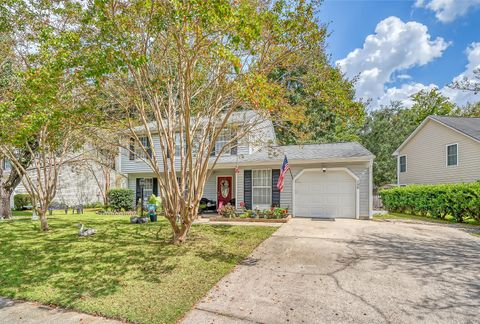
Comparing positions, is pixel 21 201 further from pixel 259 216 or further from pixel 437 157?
pixel 437 157

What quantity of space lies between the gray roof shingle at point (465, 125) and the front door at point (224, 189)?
14.0 m

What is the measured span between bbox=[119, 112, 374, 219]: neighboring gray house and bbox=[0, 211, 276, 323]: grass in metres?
4.54

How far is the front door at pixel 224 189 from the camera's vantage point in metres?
16.4

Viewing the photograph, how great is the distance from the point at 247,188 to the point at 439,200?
9421 millimetres

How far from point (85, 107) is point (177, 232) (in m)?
4.19

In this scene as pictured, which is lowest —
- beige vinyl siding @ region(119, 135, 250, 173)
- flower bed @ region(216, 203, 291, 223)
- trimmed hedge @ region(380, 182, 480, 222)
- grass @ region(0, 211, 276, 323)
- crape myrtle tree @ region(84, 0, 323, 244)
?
grass @ region(0, 211, 276, 323)

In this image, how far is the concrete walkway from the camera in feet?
12.8

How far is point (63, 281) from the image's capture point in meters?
5.26

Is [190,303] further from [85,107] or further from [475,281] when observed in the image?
[85,107]

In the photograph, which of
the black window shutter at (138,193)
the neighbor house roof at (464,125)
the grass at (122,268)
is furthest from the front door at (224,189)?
the neighbor house roof at (464,125)

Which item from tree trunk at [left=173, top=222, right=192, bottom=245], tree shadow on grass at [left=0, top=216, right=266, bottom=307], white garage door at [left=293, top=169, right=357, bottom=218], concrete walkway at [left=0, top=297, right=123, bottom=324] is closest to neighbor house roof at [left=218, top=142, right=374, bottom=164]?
white garage door at [left=293, top=169, right=357, bottom=218]

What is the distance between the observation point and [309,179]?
43.9ft

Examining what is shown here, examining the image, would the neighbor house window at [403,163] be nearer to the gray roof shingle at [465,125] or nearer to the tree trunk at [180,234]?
the gray roof shingle at [465,125]

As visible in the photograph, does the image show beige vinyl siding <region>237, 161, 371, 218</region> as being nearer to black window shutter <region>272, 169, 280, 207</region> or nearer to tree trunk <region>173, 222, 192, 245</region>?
black window shutter <region>272, 169, 280, 207</region>
